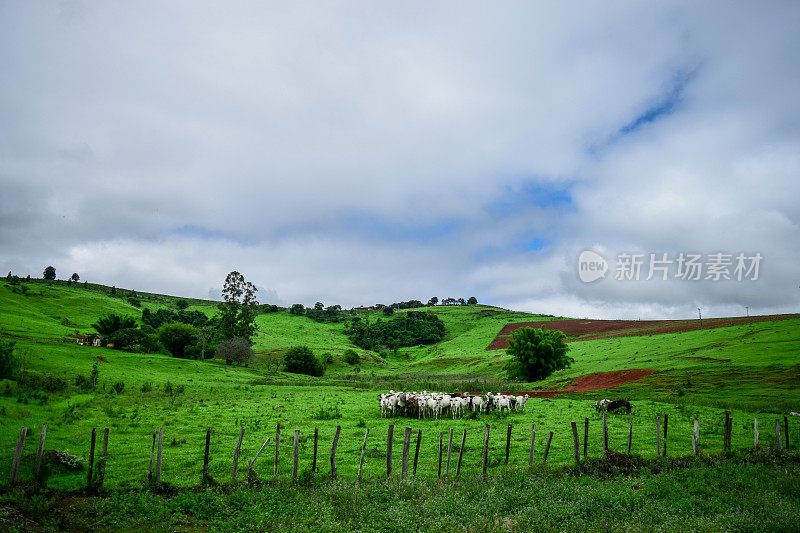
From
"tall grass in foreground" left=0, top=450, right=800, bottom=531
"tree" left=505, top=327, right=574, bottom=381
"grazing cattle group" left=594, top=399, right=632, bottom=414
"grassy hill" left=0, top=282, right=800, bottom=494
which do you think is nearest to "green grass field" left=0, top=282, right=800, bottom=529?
"grassy hill" left=0, top=282, right=800, bottom=494

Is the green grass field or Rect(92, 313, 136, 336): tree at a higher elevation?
Rect(92, 313, 136, 336): tree

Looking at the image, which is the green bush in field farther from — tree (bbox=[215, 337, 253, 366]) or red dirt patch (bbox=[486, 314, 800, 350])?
red dirt patch (bbox=[486, 314, 800, 350])

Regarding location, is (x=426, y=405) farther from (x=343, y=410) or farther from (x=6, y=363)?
(x=6, y=363)

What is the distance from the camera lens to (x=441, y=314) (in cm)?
18438

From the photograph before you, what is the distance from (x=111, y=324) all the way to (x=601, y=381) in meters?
73.3

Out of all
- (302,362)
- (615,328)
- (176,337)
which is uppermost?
(615,328)

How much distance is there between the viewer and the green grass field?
693 inches

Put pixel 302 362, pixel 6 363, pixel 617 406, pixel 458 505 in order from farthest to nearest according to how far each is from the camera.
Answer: pixel 302 362 < pixel 617 406 < pixel 6 363 < pixel 458 505

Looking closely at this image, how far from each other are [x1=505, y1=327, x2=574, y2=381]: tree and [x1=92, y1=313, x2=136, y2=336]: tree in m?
63.2

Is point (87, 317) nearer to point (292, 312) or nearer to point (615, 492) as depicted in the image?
point (292, 312)

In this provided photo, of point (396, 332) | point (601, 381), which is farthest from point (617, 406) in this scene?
point (396, 332)

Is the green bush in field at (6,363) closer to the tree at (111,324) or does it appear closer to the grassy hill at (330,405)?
the grassy hill at (330,405)

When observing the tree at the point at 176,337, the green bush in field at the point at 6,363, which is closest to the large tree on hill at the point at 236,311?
the tree at the point at 176,337

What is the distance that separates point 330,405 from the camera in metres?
33.6
